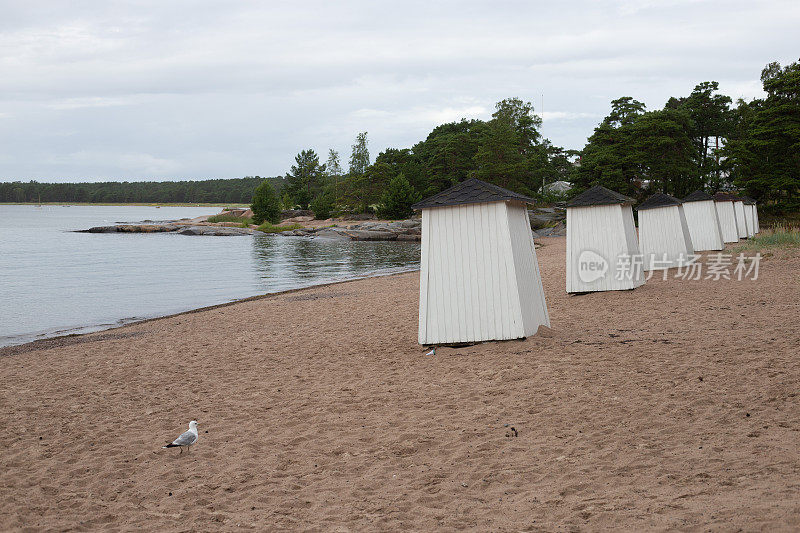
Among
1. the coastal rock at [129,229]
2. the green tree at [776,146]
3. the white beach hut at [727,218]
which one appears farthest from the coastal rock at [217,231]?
the white beach hut at [727,218]

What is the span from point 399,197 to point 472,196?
6104 centimetres

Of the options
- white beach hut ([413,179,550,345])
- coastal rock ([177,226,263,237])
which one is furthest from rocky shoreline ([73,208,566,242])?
white beach hut ([413,179,550,345])

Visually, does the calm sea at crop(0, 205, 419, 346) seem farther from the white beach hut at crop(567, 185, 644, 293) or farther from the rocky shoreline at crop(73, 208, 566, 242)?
the rocky shoreline at crop(73, 208, 566, 242)

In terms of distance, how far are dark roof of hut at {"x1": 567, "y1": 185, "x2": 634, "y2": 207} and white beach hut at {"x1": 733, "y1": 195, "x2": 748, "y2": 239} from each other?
22.4 m

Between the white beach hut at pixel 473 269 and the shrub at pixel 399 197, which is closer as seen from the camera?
the white beach hut at pixel 473 269

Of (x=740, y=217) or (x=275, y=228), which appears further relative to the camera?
(x=275, y=228)

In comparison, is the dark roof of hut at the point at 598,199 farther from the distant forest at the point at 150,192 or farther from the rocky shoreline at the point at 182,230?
the distant forest at the point at 150,192

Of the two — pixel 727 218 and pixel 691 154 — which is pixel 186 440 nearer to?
pixel 727 218

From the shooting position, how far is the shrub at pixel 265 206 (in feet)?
269

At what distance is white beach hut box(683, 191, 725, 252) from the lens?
2486 centimetres

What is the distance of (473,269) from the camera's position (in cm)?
877

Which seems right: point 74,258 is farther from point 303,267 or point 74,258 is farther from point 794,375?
point 794,375

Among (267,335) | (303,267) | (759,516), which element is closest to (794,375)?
(759,516)

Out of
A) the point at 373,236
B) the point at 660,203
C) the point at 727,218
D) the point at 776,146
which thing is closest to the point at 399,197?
the point at 373,236
